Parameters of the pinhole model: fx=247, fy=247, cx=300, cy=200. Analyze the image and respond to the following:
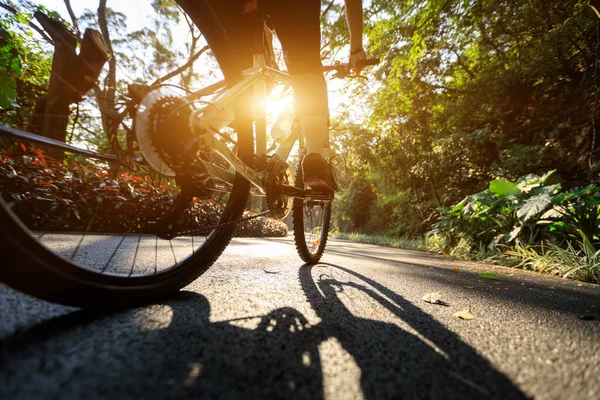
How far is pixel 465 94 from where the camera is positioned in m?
6.95

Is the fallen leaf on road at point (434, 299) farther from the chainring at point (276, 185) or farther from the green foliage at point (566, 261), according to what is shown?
the green foliage at point (566, 261)

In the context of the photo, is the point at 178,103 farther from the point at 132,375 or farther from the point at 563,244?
the point at 563,244

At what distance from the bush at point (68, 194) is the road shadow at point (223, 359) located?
5.63ft

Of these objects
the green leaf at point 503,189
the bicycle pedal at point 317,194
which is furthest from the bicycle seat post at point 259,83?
the green leaf at point 503,189

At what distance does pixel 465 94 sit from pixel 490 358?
832 cm

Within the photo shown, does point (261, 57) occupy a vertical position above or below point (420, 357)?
above

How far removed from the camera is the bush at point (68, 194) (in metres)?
2.61

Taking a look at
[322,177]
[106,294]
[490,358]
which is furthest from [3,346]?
[322,177]

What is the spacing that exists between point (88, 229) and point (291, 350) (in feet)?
6.97

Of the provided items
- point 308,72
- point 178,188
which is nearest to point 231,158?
point 178,188

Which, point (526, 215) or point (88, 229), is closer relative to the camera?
point (88, 229)

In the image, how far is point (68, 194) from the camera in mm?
3059

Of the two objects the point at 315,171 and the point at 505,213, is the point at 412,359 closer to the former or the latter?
the point at 315,171

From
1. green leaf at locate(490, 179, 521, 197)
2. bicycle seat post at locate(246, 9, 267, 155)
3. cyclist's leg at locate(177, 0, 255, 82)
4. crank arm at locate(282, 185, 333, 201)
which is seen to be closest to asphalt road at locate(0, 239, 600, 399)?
crank arm at locate(282, 185, 333, 201)
